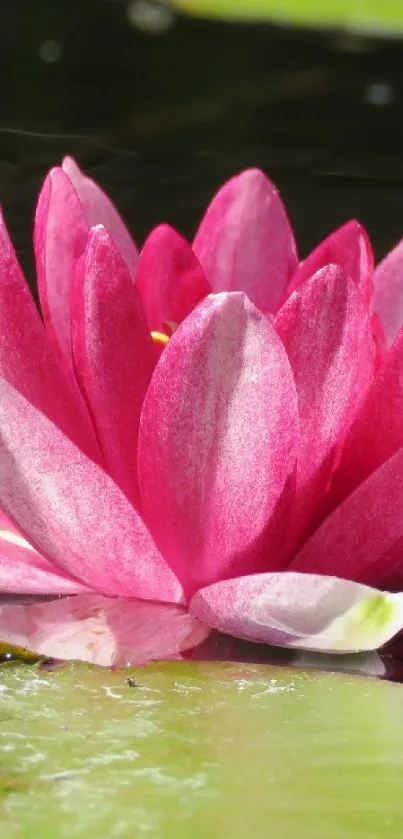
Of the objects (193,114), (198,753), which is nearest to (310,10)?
(193,114)

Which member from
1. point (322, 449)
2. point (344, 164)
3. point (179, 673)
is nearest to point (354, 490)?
point (322, 449)

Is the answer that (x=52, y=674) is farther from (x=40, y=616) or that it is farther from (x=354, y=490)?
(x=354, y=490)

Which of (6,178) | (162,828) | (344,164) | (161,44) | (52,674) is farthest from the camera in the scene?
(161,44)

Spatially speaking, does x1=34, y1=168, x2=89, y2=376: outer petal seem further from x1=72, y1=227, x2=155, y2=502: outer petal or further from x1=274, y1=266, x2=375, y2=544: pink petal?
x1=274, y1=266, x2=375, y2=544: pink petal

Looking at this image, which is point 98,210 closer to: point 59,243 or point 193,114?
point 59,243

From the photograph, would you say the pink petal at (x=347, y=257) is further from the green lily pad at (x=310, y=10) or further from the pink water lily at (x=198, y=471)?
the green lily pad at (x=310, y=10)

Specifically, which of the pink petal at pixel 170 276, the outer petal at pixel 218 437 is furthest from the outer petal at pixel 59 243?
the outer petal at pixel 218 437
